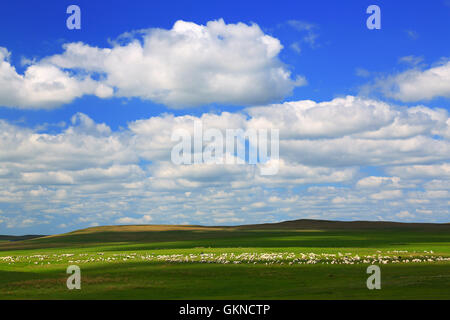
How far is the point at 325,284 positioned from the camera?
3712cm

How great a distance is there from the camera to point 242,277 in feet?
146

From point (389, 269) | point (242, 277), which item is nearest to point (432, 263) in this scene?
point (389, 269)
